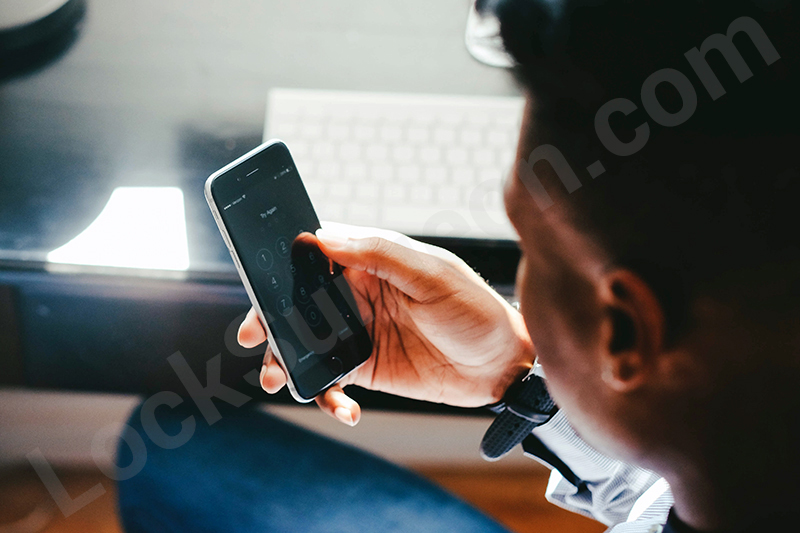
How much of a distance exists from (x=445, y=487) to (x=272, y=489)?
1.56 ft

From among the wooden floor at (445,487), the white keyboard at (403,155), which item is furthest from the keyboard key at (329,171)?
the wooden floor at (445,487)

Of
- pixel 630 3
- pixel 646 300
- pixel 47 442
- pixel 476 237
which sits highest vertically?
pixel 630 3

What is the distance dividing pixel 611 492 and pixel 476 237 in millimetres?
302

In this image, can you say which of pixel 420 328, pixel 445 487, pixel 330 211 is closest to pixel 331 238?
pixel 330 211

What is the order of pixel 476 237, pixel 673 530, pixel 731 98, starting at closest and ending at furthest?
pixel 731 98
pixel 673 530
pixel 476 237

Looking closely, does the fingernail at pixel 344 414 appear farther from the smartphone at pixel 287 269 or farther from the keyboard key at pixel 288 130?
the keyboard key at pixel 288 130

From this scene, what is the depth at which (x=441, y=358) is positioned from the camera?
602 millimetres

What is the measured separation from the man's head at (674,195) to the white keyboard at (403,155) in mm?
223

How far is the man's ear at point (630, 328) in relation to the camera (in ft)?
0.88

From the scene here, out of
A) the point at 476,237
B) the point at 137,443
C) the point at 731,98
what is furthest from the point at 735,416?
the point at 137,443

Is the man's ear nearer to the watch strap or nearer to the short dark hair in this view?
the short dark hair

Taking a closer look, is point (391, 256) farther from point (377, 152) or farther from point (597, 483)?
point (597, 483)

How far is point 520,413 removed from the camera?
1.89ft

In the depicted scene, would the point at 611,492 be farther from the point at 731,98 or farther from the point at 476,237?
the point at 731,98
